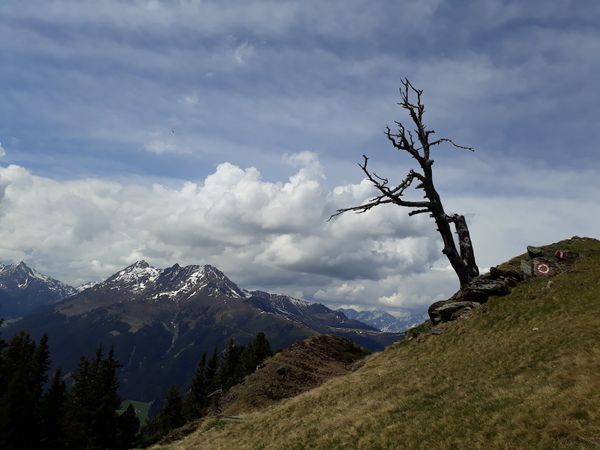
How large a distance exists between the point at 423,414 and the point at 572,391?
18.3 ft

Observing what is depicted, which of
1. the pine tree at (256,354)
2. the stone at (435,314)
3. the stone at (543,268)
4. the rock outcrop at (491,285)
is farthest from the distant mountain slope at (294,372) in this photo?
the pine tree at (256,354)

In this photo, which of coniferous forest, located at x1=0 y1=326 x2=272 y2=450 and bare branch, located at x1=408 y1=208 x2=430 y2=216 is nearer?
bare branch, located at x1=408 y1=208 x2=430 y2=216

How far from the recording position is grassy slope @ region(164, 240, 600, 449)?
14227mm

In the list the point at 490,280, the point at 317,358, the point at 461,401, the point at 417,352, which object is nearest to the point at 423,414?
the point at 461,401

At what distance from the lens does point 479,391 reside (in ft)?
62.4

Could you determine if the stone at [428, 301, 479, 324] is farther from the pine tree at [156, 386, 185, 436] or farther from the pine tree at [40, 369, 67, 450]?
the pine tree at [156, 386, 185, 436]

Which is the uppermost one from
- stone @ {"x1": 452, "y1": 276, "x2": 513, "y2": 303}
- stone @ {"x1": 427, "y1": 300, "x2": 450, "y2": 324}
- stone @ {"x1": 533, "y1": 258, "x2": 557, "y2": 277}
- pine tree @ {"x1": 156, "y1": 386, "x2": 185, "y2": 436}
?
stone @ {"x1": 533, "y1": 258, "x2": 557, "y2": 277}

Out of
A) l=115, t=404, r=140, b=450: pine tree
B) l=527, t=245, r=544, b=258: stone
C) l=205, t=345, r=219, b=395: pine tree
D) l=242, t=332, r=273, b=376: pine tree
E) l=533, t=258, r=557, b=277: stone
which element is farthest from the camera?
l=205, t=345, r=219, b=395: pine tree

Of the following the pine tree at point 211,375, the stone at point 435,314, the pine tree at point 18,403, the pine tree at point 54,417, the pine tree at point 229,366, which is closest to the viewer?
the stone at point 435,314

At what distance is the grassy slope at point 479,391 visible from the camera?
14227 mm

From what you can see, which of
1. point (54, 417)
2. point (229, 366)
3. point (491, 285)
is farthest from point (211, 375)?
point (491, 285)

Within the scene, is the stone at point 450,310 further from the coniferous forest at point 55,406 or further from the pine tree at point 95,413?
the pine tree at point 95,413

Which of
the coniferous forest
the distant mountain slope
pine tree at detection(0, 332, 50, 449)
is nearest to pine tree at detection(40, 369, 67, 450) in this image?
the coniferous forest

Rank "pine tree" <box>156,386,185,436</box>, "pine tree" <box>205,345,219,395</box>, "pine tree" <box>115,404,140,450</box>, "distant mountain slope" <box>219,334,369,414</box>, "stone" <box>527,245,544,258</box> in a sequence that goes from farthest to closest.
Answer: "pine tree" <box>205,345,219,395</box> < "pine tree" <box>156,386,185,436</box> < "pine tree" <box>115,404,140,450</box> < "distant mountain slope" <box>219,334,369,414</box> < "stone" <box>527,245,544,258</box>
